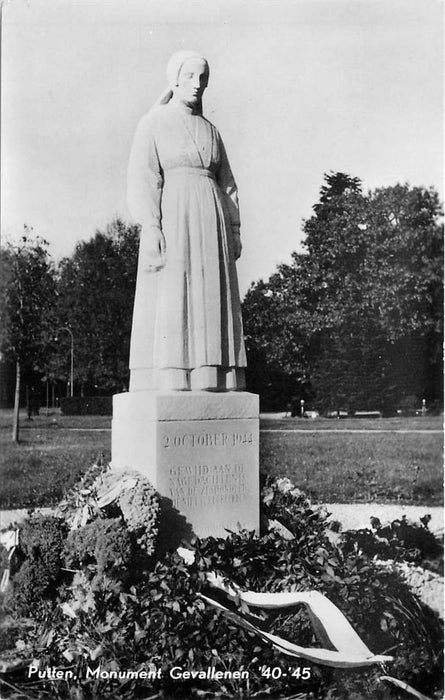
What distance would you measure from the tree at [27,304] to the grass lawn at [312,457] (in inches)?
42.6

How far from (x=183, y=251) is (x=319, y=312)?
1113cm

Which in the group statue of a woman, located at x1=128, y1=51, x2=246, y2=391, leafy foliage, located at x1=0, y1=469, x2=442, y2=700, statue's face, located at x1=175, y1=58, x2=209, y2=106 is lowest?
leafy foliage, located at x1=0, y1=469, x2=442, y2=700

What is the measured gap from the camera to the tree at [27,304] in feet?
36.8

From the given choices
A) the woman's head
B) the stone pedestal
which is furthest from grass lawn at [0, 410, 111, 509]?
the woman's head

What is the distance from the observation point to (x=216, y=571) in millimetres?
5254

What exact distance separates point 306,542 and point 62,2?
4834 millimetres

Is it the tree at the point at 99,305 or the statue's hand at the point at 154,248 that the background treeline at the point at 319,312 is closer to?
the tree at the point at 99,305

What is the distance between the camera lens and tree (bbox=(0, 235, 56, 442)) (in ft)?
36.8

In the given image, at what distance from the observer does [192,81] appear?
6.18 m

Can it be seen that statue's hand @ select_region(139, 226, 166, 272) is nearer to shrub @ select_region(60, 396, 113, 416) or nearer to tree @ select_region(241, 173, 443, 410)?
tree @ select_region(241, 173, 443, 410)

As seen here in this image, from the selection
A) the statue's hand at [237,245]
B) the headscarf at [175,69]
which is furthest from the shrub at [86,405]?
the headscarf at [175,69]

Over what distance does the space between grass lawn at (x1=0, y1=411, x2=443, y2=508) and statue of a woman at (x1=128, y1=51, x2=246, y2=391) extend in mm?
5470

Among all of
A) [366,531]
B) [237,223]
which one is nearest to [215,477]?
[366,531]

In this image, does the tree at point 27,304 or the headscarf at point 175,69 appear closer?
the headscarf at point 175,69
